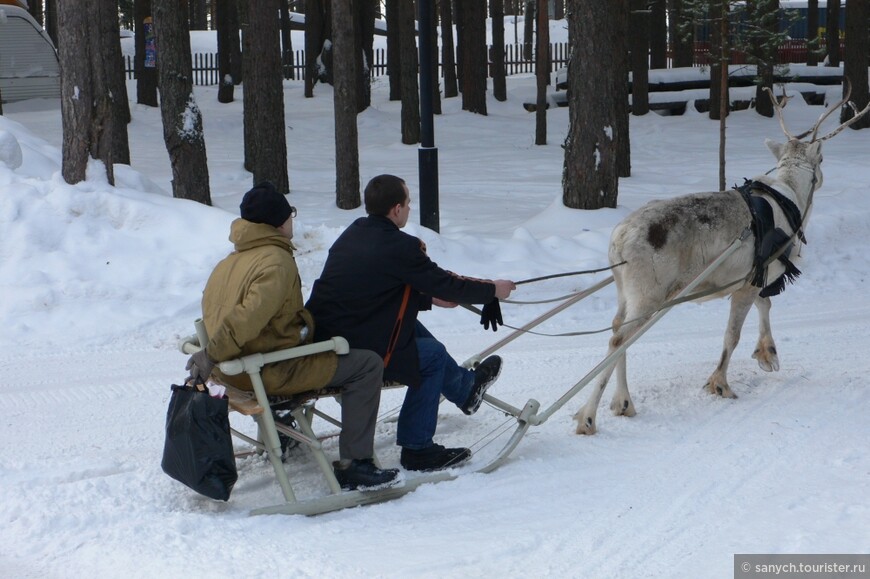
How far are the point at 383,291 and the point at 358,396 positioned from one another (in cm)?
58

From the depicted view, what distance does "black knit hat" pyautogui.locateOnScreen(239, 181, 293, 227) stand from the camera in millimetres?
4938

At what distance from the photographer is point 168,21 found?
12.8 metres

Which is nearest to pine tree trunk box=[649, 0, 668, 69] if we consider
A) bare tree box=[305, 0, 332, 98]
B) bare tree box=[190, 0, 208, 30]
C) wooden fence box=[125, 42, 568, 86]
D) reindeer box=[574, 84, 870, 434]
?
wooden fence box=[125, 42, 568, 86]

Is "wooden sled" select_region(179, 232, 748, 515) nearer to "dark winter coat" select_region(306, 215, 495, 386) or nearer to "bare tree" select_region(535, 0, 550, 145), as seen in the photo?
"dark winter coat" select_region(306, 215, 495, 386)

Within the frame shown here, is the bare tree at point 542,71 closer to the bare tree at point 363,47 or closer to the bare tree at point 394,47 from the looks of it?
the bare tree at point 363,47

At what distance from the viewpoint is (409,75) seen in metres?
21.9

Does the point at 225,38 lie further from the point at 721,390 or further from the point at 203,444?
the point at 203,444

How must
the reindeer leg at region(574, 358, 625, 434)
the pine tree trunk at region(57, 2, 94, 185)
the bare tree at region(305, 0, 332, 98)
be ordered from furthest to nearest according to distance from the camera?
the bare tree at region(305, 0, 332, 98) < the pine tree trunk at region(57, 2, 94, 185) < the reindeer leg at region(574, 358, 625, 434)

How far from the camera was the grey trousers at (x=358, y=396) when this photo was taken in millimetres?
5012

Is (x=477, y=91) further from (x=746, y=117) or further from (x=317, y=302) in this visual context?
(x=317, y=302)

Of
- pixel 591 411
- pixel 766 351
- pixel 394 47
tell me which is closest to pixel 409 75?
pixel 394 47

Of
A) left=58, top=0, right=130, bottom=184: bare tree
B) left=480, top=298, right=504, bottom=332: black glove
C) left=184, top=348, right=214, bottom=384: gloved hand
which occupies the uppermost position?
left=58, top=0, right=130, bottom=184: bare tree

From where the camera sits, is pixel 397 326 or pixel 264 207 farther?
pixel 397 326

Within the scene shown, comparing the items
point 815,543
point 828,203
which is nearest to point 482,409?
point 815,543
